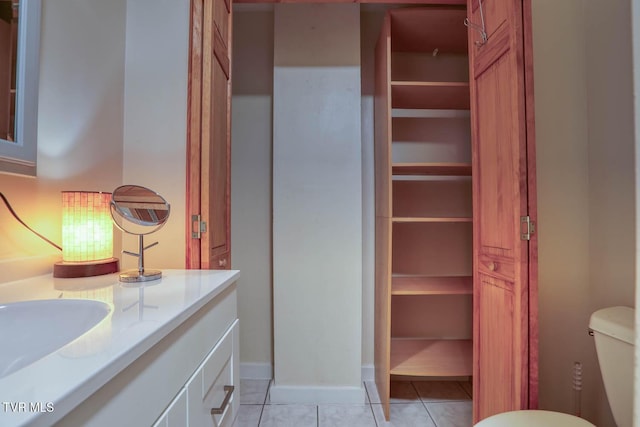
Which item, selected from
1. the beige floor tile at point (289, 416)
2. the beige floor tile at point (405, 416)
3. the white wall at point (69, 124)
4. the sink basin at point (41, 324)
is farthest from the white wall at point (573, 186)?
the white wall at point (69, 124)

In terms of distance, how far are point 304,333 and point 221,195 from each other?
0.99 meters

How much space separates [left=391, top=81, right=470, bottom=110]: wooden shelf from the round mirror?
1.35m

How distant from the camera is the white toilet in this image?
916 mm

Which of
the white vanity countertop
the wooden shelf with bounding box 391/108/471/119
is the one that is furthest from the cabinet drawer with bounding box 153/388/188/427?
the wooden shelf with bounding box 391/108/471/119

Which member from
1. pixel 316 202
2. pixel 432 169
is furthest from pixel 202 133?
pixel 432 169

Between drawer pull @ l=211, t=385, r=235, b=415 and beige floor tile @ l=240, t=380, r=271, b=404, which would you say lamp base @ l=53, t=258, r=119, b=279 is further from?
beige floor tile @ l=240, t=380, r=271, b=404

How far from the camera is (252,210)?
1.97 m

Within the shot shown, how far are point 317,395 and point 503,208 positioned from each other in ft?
4.76

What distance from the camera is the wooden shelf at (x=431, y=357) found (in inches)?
63.4

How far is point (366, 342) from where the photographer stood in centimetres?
195

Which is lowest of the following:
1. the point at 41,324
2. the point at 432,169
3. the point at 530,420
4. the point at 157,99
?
the point at 530,420

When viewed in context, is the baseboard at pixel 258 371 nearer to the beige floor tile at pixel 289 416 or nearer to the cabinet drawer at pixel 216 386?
the beige floor tile at pixel 289 416

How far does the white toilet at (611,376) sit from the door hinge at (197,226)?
3.69 feet

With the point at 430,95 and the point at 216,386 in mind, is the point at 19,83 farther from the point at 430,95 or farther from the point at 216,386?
the point at 430,95
